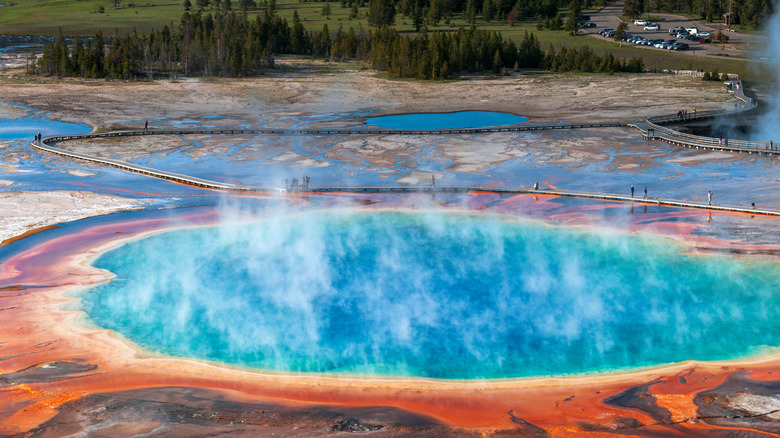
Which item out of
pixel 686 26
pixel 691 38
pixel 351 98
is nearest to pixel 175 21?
pixel 351 98

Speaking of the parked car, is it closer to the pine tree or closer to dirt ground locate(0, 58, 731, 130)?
dirt ground locate(0, 58, 731, 130)

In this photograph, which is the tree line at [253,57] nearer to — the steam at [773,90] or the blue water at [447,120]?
the steam at [773,90]

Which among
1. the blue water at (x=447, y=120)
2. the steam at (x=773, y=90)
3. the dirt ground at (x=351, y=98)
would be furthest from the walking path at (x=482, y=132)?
the blue water at (x=447, y=120)

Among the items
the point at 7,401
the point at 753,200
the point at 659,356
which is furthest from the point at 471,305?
the point at 753,200

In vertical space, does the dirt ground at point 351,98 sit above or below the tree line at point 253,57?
below

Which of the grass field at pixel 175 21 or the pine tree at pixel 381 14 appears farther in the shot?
the pine tree at pixel 381 14

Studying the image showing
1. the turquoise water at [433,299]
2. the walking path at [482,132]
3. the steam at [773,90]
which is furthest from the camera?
the steam at [773,90]
